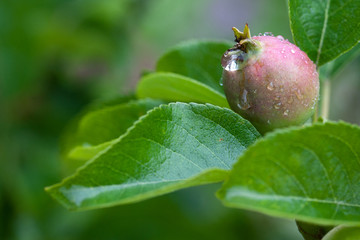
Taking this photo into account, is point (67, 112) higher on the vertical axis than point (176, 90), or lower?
lower

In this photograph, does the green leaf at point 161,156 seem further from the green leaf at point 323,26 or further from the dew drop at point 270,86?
the green leaf at point 323,26

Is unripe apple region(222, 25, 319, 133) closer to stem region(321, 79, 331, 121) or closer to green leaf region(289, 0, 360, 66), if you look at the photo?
green leaf region(289, 0, 360, 66)

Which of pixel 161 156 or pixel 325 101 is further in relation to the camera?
pixel 325 101

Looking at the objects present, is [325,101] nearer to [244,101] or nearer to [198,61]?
[198,61]

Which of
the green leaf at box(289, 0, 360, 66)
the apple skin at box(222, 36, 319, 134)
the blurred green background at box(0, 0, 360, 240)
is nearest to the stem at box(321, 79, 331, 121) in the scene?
the green leaf at box(289, 0, 360, 66)

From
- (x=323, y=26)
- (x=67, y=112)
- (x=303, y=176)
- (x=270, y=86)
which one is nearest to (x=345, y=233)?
(x=303, y=176)

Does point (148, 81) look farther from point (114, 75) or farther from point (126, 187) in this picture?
point (114, 75)

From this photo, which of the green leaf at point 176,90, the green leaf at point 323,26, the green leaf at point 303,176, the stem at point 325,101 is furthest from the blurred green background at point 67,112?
the green leaf at point 303,176

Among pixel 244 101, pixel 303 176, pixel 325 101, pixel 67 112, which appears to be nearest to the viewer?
pixel 303 176
